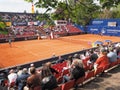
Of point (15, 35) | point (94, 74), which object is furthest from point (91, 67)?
point (15, 35)

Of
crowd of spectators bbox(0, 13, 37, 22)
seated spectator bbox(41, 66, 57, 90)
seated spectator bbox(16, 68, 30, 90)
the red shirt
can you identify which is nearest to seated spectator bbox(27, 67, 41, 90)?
seated spectator bbox(41, 66, 57, 90)

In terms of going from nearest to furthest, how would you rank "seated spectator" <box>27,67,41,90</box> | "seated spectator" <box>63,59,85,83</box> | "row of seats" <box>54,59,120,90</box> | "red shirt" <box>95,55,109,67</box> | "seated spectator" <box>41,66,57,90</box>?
"seated spectator" <box>27,67,41,90</box> → "seated spectator" <box>41,66,57,90</box> → "row of seats" <box>54,59,120,90</box> → "seated spectator" <box>63,59,85,83</box> → "red shirt" <box>95,55,109,67</box>

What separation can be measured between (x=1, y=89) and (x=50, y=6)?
11.8 feet

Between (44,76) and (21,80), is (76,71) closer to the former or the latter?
(44,76)

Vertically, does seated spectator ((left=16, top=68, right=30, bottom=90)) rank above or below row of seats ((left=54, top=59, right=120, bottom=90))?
above

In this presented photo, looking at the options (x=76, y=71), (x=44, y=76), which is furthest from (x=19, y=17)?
(x=44, y=76)

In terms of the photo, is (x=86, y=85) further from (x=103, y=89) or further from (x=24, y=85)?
(x=24, y=85)

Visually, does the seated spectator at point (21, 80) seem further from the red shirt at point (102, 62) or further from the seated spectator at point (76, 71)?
the red shirt at point (102, 62)

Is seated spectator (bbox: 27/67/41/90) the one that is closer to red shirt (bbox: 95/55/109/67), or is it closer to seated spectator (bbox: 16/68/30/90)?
seated spectator (bbox: 16/68/30/90)

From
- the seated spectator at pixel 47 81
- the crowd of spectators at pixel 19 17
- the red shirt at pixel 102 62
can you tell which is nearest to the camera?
the seated spectator at pixel 47 81

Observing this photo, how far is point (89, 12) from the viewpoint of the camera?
33.8 feet

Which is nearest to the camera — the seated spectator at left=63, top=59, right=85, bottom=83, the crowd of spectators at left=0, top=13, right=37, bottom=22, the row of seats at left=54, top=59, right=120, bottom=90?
the row of seats at left=54, top=59, right=120, bottom=90

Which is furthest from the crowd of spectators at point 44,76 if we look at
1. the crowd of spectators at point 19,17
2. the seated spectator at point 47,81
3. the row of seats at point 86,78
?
the crowd of spectators at point 19,17

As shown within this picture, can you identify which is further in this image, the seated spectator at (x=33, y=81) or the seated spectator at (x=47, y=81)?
the seated spectator at (x=47, y=81)
